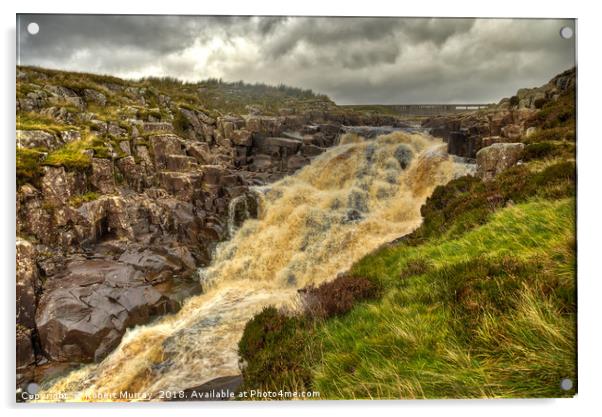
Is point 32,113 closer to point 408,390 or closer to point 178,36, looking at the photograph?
point 178,36

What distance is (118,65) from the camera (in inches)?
223

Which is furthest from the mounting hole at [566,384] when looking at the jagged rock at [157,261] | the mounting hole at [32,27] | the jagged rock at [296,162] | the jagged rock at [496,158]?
the mounting hole at [32,27]

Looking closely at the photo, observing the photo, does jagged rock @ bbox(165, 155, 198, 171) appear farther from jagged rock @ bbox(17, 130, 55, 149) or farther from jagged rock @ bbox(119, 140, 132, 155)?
jagged rock @ bbox(17, 130, 55, 149)

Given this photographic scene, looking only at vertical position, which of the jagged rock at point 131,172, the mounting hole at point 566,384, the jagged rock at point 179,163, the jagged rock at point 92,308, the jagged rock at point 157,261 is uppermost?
the jagged rock at point 179,163

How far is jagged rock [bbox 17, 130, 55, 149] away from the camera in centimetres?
516

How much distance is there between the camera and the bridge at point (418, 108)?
6254 millimetres

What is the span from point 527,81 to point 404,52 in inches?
92.7

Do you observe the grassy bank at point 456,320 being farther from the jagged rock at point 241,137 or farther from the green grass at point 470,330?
the jagged rock at point 241,137

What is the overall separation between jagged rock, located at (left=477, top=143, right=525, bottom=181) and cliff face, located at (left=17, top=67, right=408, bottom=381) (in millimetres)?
2199

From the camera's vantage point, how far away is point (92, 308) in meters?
5.72

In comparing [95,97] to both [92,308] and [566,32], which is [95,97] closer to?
[92,308]

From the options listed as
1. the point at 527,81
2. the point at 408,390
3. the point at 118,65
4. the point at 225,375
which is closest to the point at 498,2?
the point at 527,81

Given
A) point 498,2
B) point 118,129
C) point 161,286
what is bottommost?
point 161,286

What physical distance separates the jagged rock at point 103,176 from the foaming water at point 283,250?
8.82 feet
